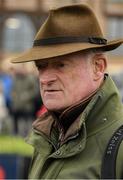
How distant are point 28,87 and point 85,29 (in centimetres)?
760

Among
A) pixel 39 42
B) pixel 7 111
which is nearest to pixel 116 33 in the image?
pixel 7 111

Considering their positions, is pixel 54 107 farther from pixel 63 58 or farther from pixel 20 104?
pixel 20 104

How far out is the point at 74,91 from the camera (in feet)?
9.58

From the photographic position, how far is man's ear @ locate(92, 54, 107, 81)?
2.98 m

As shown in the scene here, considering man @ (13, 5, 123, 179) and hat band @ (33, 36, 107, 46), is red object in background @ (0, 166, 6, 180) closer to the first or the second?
man @ (13, 5, 123, 179)

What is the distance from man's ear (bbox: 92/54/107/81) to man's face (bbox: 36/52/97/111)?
0.05 meters

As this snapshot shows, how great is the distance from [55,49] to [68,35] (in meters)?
0.10

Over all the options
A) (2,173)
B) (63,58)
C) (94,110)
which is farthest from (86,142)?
(2,173)

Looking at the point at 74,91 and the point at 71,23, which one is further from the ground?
the point at 71,23

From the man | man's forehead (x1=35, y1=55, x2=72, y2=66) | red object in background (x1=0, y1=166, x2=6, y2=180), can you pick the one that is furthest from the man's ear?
red object in background (x1=0, y1=166, x2=6, y2=180)

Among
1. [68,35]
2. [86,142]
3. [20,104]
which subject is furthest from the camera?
[20,104]

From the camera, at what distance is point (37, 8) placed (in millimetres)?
38531

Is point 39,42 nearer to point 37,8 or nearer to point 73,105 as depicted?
point 73,105

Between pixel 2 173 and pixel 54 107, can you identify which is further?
pixel 2 173
